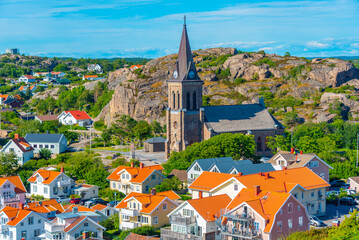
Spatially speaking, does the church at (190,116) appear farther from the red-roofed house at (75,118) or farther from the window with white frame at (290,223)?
the red-roofed house at (75,118)

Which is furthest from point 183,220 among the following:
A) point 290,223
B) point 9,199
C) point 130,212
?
point 9,199

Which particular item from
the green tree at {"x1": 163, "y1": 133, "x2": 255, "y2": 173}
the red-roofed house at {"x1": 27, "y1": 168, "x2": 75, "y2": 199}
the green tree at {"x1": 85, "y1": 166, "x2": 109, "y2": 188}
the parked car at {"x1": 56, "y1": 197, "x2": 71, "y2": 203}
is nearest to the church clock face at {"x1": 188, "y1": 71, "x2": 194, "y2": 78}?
the green tree at {"x1": 163, "y1": 133, "x2": 255, "y2": 173}

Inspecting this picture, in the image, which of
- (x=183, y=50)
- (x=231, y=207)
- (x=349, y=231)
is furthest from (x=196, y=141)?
(x=349, y=231)

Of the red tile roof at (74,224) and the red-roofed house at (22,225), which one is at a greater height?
the red tile roof at (74,224)

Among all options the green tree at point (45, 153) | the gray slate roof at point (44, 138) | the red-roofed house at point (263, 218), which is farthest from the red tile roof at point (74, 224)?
the gray slate roof at point (44, 138)

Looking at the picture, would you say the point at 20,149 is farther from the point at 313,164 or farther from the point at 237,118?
the point at 313,164

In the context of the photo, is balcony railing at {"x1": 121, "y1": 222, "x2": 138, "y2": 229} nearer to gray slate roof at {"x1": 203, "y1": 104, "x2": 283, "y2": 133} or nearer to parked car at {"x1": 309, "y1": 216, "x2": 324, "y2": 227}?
parked car at {"x1": 309, "y1": 216, "x2": 324, "y2": 227}
